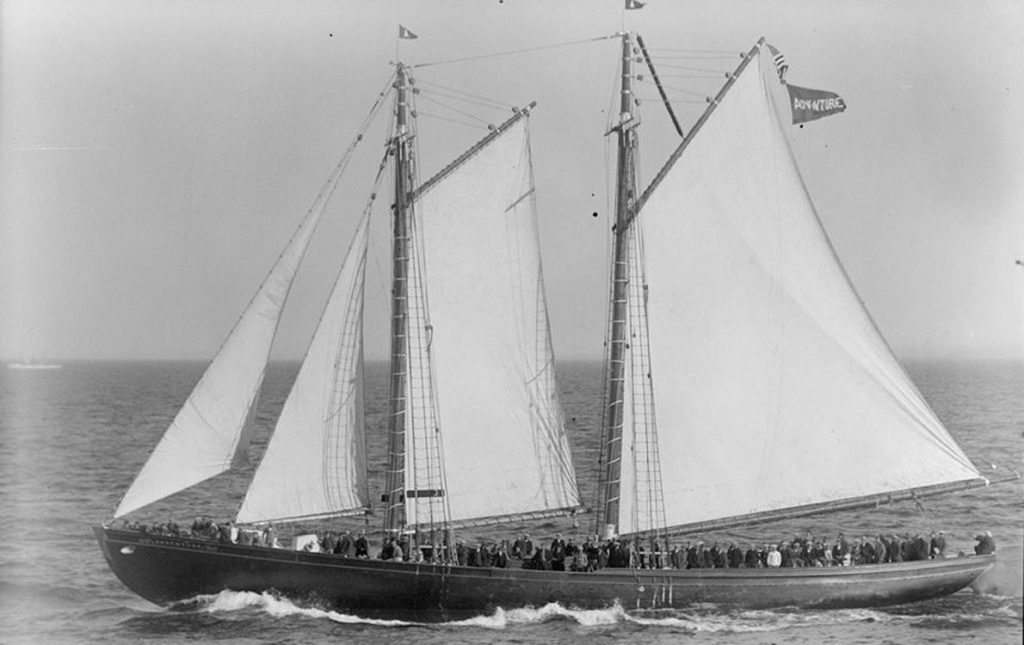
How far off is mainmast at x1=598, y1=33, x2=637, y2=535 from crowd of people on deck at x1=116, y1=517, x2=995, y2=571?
1.83 m

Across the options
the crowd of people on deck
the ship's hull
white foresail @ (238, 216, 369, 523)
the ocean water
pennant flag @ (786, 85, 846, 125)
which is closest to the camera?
the ocean water

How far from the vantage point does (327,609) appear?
35.2 m

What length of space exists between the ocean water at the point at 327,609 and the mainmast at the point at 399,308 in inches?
160

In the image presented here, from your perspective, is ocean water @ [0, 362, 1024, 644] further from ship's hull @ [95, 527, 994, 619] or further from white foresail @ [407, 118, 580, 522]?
white foresail @ [407, 118, 580, 522]

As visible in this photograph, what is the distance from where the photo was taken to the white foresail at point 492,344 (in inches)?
1484

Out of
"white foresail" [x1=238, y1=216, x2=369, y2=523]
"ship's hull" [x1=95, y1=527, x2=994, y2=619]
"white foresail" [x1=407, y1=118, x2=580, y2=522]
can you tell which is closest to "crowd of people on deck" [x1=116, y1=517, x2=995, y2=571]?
"ship's hull" [x1=95, y1=527, x2=994, y2=619]

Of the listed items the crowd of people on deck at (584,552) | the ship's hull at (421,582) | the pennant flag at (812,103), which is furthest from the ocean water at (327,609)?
the pennant flag at (812,103)

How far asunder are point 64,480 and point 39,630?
101ft

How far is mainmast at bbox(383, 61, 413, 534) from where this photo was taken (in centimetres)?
3706

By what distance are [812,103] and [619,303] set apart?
347 inches

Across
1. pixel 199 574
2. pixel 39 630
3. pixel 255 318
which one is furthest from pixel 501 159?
pixel 39 630

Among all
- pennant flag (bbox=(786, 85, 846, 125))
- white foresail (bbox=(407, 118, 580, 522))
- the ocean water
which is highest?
pennant flag (bbox=(786, 85, 846, 125))

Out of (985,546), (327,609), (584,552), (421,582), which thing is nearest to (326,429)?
(327,609)

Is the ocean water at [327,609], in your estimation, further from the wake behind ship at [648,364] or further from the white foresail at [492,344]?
the white foresail at [492,344]
